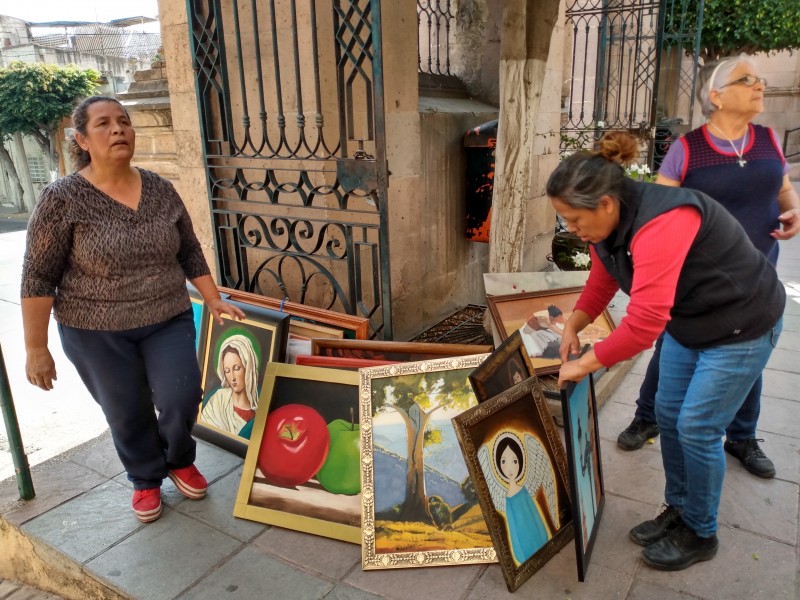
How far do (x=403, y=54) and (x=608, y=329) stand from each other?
229cm

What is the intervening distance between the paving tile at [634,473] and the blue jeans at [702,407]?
1.18 feet

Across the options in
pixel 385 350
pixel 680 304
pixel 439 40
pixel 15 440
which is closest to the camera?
pixel 680 304

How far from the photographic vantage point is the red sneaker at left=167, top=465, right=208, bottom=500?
9.05 ft

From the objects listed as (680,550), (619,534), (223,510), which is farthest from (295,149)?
(680,550)

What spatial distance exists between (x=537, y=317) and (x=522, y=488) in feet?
6.20

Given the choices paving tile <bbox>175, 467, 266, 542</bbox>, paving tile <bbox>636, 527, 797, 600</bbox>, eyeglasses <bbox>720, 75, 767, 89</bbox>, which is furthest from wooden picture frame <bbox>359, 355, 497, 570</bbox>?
eyeglasses <bbox>720, 75, 767, 89</bbox>

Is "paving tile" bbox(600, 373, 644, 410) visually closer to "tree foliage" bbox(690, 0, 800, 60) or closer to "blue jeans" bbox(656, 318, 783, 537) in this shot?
"blue jeans" bbox(656, 318, 783, 537)

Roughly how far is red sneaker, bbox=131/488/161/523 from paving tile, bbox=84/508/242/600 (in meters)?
0.04

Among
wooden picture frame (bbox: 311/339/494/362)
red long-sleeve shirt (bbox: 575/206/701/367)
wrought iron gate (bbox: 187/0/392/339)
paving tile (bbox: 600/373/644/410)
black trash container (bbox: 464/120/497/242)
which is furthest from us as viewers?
black trash container (bbox: 464/120/497/242)

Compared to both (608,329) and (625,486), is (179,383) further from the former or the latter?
(608,329)

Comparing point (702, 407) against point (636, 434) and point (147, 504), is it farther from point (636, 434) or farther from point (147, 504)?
point (147, 504)

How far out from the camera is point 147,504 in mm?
2646

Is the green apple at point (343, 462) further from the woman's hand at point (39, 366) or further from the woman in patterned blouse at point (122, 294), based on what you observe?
the woman's hand at point (39, 366)

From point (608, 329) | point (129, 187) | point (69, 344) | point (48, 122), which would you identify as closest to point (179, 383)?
point (69, 344)
